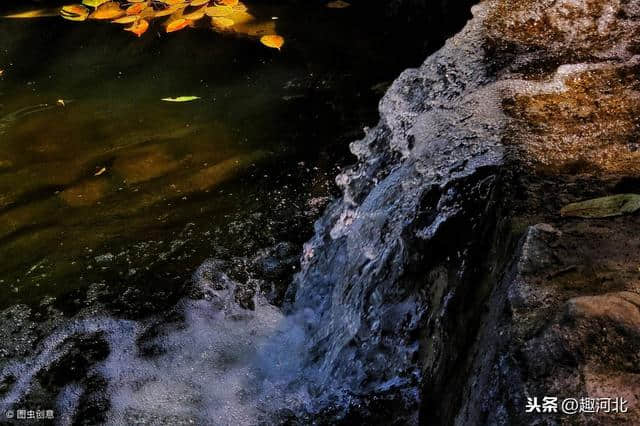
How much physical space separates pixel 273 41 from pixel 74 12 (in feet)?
7.25

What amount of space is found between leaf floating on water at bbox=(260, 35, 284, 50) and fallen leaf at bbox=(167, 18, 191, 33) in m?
0.83

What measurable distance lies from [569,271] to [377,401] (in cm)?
104

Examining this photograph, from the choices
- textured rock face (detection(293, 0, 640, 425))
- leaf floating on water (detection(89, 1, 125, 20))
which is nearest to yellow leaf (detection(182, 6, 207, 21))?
leaf floating on water (detection(89, 1, 125, 20))

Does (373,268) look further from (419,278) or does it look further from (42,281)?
(42,281)

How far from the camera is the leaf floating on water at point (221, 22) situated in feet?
17.5

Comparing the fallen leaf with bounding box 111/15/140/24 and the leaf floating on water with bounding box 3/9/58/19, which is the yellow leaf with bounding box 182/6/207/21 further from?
the leaf floating on water with bounding box 3/9/58/19

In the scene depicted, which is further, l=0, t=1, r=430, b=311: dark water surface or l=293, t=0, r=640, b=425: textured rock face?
l=0, t=1, r=430, b=311: dark water surface

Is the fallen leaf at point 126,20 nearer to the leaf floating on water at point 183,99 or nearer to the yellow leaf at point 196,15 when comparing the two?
the yellow leaf at point 196,15

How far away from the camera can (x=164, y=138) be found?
153 inches

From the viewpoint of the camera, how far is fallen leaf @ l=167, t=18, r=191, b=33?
A: 210 inches

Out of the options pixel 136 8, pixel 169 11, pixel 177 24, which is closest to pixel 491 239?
pixel 177 24

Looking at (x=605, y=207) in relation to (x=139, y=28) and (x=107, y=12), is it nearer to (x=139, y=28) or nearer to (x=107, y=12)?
(x=139, y=28)

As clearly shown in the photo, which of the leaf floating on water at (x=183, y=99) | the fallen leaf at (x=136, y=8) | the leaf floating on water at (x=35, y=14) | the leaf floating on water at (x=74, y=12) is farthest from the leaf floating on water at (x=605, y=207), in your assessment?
the leaf floating on water at (x=35, y=14)

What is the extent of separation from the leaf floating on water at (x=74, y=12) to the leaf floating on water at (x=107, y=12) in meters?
0.09
